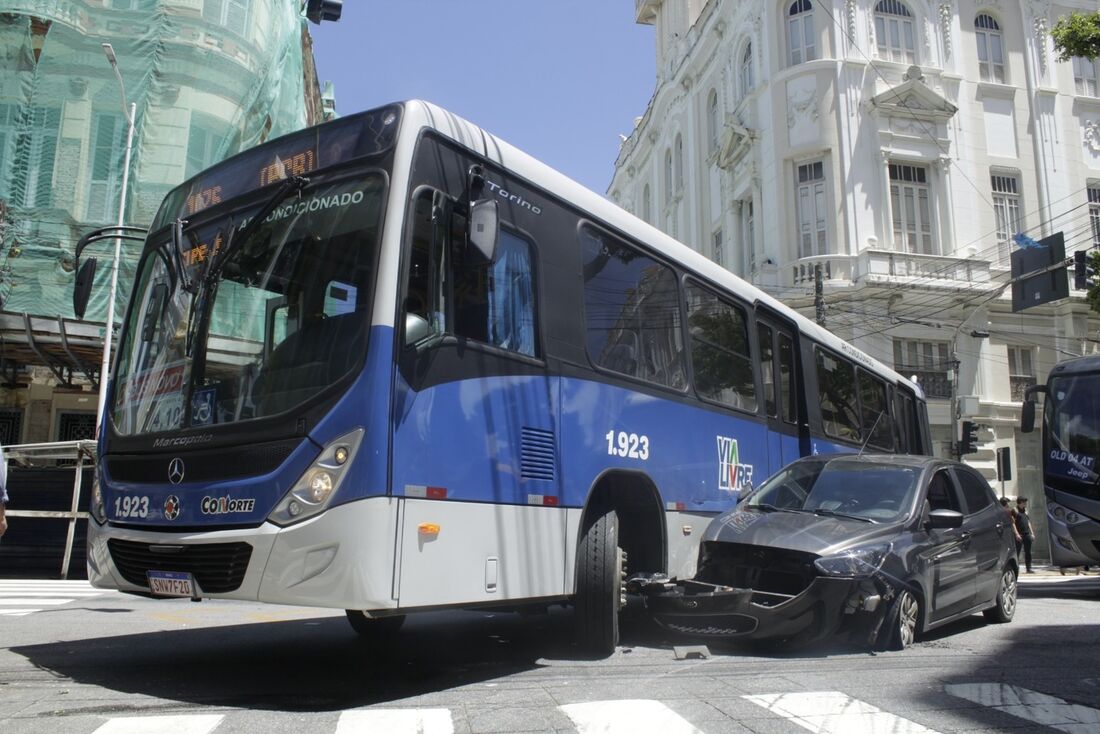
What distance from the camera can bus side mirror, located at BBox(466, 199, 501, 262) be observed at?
208 inches

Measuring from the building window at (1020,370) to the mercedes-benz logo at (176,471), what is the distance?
27475 mm

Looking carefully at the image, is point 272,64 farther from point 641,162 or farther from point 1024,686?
point 641,162

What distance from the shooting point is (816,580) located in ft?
21.6

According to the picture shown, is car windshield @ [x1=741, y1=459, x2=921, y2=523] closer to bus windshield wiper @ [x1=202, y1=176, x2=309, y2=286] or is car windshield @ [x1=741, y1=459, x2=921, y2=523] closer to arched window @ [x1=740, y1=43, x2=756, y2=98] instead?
bus windshield wiper @ [x1=202, y1=176, x2=309, y2=286]

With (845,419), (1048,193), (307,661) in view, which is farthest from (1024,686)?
(1048,193)

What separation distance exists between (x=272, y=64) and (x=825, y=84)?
15.8 metres

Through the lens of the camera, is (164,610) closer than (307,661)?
No

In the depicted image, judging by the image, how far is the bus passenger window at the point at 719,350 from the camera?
844 centimetres

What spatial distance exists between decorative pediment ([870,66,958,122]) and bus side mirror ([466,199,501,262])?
24.8 meters

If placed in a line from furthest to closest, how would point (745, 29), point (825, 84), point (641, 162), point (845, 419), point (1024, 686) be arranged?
1. point (641, 162)
2. point (745, 29)
3. point (825, 84)
4. point (845, 419)
5. point (1024, 686)

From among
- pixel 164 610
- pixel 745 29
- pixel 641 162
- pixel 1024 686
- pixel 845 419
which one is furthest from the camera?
pixel 641 162

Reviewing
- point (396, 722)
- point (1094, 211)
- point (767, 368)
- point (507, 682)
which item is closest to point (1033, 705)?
point (507, 682)

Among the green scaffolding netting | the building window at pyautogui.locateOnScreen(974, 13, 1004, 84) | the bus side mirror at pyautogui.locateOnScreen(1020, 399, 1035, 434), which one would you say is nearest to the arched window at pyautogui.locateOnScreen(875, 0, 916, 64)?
the building window at pyautogui.locateOnScreen(974, 13, 1004, 84)

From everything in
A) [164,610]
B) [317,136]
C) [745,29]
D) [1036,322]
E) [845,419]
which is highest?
[745,29]
